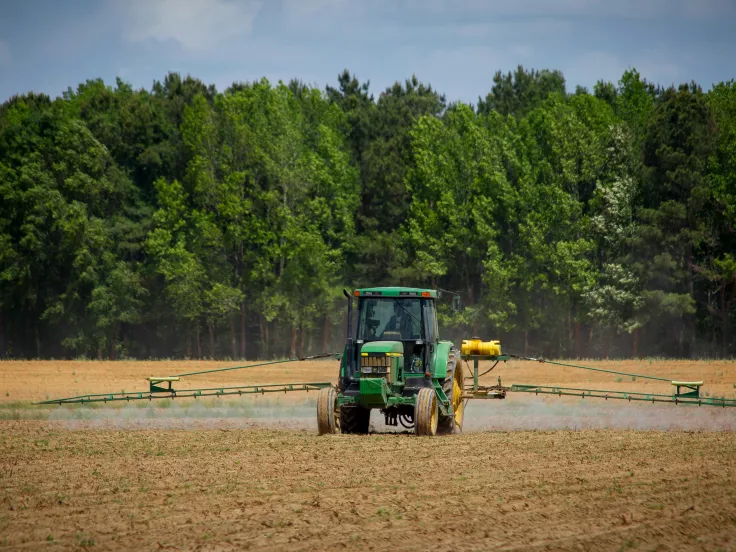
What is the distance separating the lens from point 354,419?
22641 millimetres

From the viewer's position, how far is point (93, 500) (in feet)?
46.9

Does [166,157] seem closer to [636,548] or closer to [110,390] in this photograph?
[110,390]

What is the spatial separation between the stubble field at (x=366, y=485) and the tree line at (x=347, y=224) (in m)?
35.5

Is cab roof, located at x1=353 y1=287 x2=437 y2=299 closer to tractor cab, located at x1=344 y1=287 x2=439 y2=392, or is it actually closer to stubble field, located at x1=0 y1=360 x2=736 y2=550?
tractor cab, located at x1=344 y1=287 x2=439 y2=392

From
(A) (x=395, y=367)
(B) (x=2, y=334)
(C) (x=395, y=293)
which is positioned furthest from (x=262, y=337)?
(A) (x=395, y=367)

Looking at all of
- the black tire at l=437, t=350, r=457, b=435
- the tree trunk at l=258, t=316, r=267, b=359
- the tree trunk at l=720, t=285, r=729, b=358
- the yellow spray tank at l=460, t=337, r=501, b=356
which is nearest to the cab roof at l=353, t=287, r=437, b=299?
the black tire at l=437, t=350, r=457, b=435

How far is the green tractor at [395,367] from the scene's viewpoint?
21.5m

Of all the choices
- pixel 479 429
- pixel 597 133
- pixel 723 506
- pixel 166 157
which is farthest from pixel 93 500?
pixel 166 157

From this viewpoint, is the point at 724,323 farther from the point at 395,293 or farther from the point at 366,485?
the point at 366,485

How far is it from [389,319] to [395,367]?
137 centimetres

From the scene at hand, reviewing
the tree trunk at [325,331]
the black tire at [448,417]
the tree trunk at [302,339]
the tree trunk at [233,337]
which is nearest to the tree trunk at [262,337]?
the tree trunk at [233,337]

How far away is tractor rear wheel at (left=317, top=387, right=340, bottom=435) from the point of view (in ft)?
70.8

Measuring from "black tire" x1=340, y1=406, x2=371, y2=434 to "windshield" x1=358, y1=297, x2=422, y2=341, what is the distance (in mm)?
1494

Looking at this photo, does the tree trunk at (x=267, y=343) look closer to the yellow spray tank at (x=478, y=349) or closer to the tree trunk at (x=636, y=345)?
the tree trunk at (x=636, y=345)
